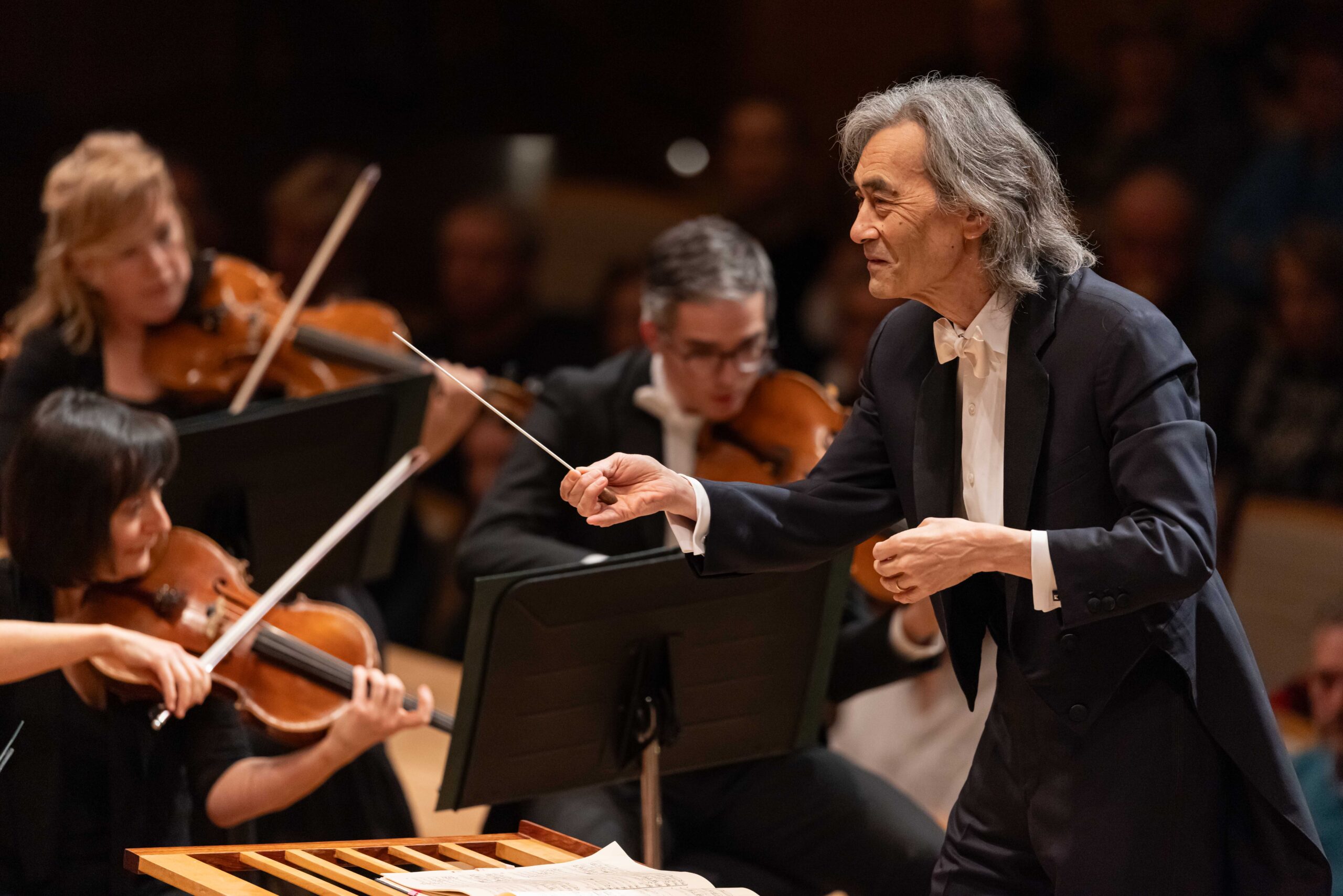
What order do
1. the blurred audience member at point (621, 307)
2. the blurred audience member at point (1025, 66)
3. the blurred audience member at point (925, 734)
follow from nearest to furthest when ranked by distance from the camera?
the blurred audience member at point (925, 734), the blurred audience member at point (1025, 66), the blurred audience member at point (621, 307)

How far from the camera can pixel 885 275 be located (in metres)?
1.64

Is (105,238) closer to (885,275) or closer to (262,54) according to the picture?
(885,275)

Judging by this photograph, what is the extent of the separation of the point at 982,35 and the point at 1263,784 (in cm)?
299

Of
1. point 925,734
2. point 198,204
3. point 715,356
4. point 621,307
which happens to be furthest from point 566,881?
point 198,204

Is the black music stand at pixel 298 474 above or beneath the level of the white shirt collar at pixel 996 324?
beneath

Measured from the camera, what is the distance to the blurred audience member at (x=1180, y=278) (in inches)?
145

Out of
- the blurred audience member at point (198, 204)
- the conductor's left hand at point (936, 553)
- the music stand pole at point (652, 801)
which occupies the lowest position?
the music stand pole at point (652, 801)

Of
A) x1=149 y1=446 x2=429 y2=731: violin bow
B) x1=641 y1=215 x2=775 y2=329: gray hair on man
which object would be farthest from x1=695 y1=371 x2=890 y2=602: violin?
x1=149 y1=446 x2=429 y2=731: violin bow

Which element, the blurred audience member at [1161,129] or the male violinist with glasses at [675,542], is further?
the blurred audience member at [1161,129]

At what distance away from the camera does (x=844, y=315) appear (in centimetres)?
392

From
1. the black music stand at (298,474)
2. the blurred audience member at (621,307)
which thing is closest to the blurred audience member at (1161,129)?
the blurred audience member at (621,307)

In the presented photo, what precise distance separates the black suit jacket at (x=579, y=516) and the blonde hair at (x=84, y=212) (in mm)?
774

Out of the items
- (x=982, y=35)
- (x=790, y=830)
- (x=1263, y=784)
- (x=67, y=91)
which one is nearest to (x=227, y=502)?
(x=790, y=830)

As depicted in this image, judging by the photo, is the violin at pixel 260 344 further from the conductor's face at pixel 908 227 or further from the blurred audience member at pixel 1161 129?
the blurred audience member at pixel 1161 129
